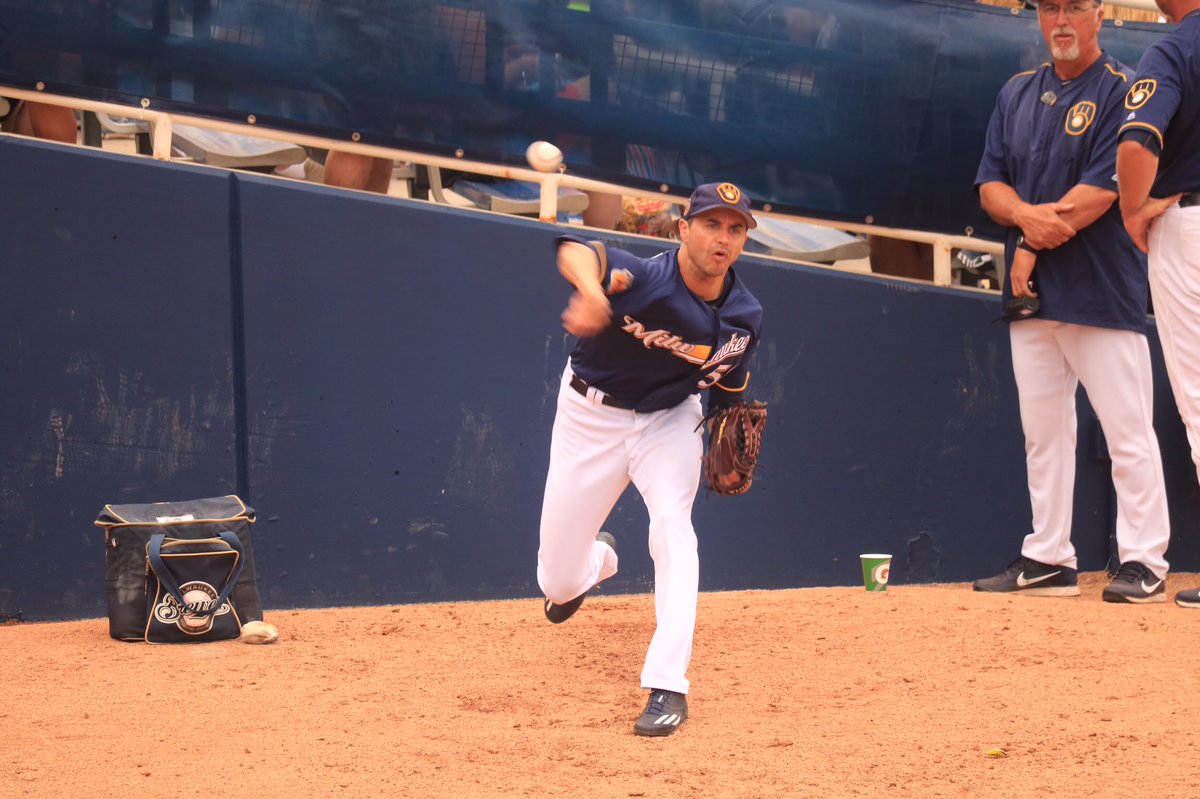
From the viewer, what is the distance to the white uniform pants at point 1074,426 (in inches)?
244

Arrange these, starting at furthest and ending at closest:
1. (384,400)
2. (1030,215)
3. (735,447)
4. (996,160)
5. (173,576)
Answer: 1. (996,160)
2. (384,400)
3. (1030,215)
4. (173,576)
5. (735,447)

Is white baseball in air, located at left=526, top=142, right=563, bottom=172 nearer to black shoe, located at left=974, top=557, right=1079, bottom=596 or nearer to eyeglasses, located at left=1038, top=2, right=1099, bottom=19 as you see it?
eyeglasses, located at left=1038, top=2, right=1099, bottom=19

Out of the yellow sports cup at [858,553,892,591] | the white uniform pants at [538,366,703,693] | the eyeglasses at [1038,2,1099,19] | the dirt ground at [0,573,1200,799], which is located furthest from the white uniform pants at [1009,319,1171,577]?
the white uniform pants at [538,366,703,693]

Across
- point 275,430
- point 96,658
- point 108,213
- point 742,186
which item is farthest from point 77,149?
point 742,186

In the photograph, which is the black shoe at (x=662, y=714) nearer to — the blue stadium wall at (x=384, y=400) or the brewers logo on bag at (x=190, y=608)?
the brewers logo on bag at (x=190, y=608)

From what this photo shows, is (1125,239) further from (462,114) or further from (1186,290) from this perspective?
(462,114)

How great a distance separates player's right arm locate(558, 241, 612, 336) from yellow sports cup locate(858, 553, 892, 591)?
2642 mm

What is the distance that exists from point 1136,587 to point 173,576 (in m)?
4.14

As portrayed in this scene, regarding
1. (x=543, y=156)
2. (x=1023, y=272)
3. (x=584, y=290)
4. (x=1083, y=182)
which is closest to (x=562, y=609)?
(x=584, y=290)

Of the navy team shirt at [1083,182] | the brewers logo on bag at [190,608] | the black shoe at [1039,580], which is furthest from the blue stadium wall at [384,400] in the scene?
the navy team shirt at [1083,182]

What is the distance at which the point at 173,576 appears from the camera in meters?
5.53

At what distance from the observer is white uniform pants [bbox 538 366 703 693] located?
4.61m

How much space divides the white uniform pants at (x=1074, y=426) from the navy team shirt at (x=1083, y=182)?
0.13m

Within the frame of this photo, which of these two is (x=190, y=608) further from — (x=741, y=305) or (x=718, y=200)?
(x=718, y=200)
